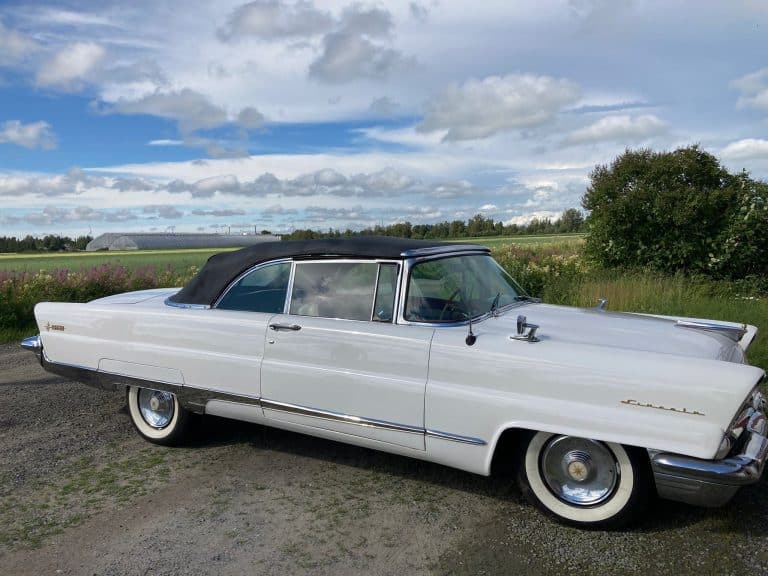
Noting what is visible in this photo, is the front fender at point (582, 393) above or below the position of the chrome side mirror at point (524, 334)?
below

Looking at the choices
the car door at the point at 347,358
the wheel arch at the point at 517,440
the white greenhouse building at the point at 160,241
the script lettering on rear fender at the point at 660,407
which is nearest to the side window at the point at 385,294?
the car door at the point at 347,358

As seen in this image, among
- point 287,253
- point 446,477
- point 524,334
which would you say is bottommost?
point 446,477

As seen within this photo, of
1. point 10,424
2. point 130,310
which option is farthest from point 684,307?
point 10,424

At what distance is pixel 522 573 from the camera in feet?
9.59

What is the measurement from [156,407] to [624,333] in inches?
138

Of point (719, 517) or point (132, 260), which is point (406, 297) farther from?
point (132, 260)

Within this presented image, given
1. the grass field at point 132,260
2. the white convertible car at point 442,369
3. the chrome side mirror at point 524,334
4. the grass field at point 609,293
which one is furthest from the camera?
the grass field at point 132,260

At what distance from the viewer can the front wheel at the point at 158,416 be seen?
4613mm

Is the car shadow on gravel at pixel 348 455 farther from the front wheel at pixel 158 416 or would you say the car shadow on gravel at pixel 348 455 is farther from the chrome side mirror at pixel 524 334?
the chrome side mirror at pixel 524 334

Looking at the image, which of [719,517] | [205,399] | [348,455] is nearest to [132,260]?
[205,399]

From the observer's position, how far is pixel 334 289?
4051mm

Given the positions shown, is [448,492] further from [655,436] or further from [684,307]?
[684,307]

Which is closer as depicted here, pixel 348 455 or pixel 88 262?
pixel 348 455

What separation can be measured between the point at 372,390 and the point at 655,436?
5.19ft
